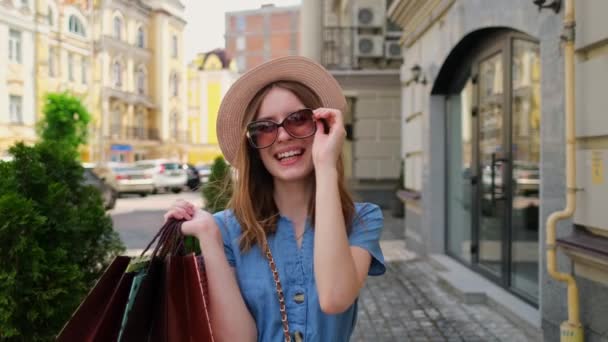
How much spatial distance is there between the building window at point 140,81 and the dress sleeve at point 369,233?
4948cm

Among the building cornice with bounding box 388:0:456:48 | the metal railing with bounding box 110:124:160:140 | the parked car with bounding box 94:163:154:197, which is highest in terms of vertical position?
the metal railing with bounding box 110:124:160:140

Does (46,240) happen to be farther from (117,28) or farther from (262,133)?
(117,28)

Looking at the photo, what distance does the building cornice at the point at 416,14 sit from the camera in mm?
7430

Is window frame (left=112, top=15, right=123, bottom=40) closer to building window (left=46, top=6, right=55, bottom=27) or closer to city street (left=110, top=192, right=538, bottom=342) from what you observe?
building window (left=46, top=6, right=55, bottom=27)

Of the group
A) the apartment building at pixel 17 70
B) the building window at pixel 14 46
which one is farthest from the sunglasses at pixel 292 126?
the building window at pixel 14 46

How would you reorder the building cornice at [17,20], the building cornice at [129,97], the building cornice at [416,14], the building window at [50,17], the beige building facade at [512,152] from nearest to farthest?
the beige building facade at [512,152]
the building cornice at [416,14]
the building cornice at [17,20]
the building window at [50,17]
the building cornice at [129,97]

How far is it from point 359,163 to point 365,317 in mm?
10977

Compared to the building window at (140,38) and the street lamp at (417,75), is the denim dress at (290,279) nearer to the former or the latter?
the street lamp at (417,75)

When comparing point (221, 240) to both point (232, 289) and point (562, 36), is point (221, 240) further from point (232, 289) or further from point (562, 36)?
point (562, 36)

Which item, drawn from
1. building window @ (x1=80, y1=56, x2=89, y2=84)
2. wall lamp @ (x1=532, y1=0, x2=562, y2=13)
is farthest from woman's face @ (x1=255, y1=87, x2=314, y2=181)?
building window @ (x1=80, y1=56, x2=89, y2=84)

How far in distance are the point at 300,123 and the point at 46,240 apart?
192 cm

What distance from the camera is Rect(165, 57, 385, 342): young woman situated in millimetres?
1470

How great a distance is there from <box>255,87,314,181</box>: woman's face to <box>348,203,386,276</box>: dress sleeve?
0.19m

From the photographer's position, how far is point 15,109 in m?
35.4
